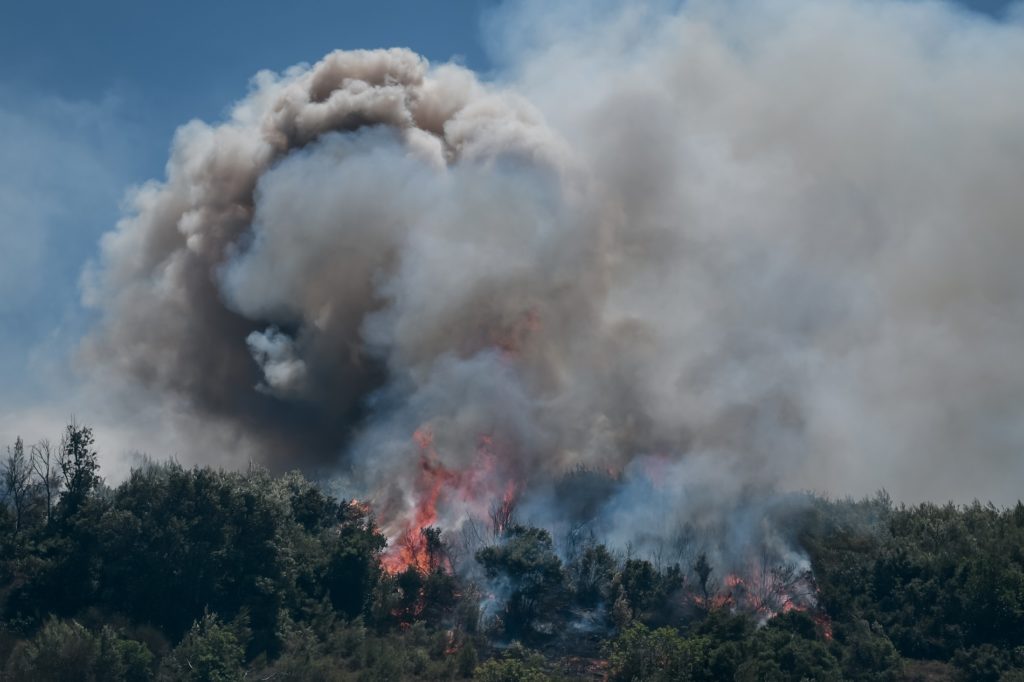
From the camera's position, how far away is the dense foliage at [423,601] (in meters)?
82.2

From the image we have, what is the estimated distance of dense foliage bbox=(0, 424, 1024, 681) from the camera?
270 feet

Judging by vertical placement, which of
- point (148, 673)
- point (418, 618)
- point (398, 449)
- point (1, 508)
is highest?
point (398, 449)

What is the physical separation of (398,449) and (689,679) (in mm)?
37405

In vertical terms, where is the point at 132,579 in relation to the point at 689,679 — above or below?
above

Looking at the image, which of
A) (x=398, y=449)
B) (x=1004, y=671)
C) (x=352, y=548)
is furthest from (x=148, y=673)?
(x=1004, y=671)

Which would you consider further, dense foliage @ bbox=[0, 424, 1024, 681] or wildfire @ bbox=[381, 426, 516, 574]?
wildfire @ bbox=[381, 426, 516, 574]

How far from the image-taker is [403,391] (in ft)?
368

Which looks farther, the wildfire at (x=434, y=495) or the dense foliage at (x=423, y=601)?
the wildfire at (x=434, y=495)

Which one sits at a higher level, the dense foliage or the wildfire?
the wildfire

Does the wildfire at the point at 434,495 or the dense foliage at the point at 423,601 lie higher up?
the wildfire at the point at 434,495

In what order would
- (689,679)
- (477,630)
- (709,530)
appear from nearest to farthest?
(689,679)
(477,630)
(709,530)

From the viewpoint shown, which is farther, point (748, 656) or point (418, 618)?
point (418, 618)

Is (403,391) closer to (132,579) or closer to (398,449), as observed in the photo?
(398,449)

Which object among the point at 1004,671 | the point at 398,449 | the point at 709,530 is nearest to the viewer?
the point at 1004,671
